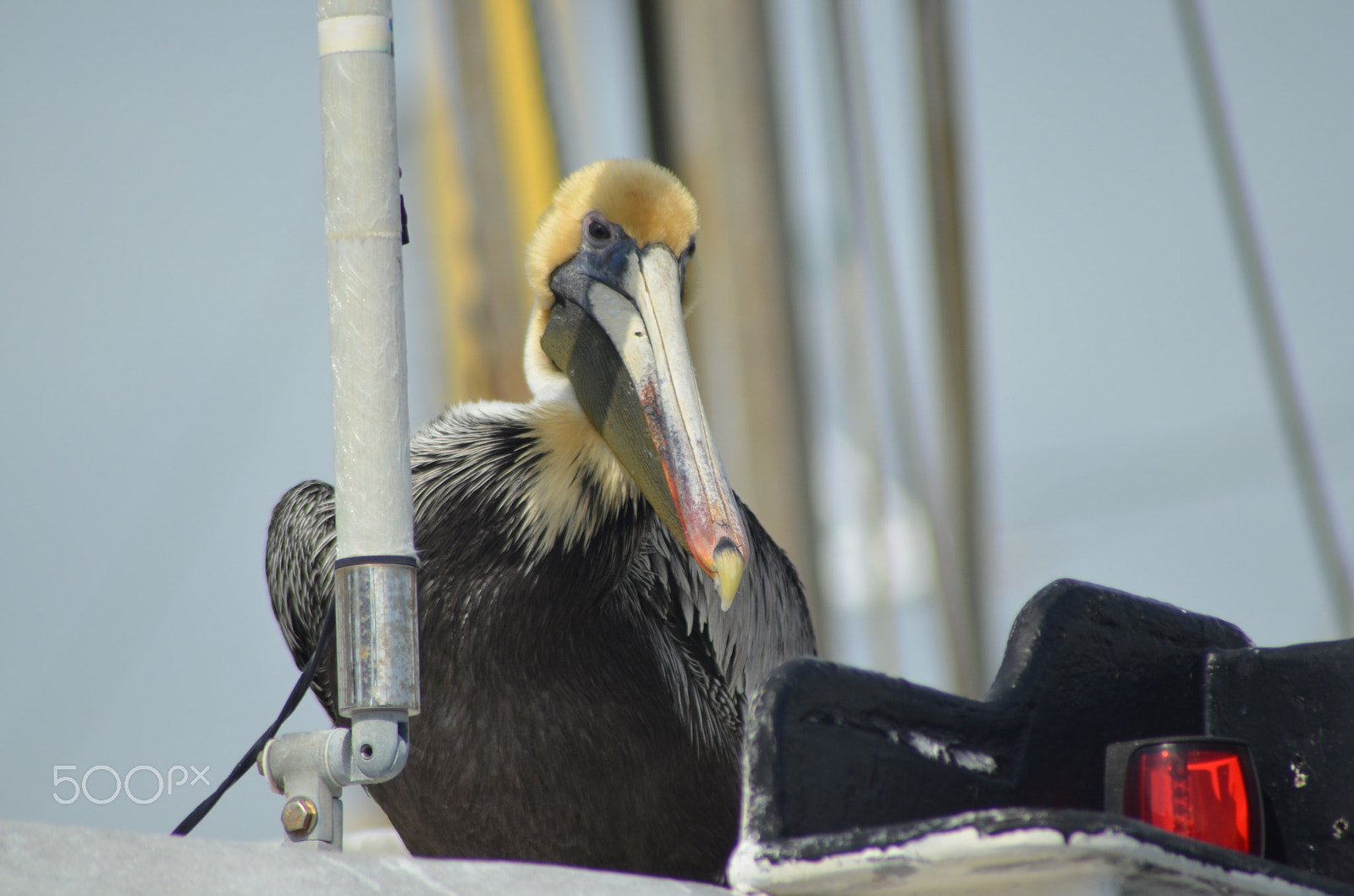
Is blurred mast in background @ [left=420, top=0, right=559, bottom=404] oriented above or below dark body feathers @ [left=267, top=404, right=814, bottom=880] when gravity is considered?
above

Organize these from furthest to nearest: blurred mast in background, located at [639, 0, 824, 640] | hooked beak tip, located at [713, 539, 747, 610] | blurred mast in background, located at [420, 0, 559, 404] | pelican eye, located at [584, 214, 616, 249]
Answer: blurred mast in background, located at [420, 0, 559, 404] < blurred mast in background, located at [639, 0, 824, 640] < pelican eye, located at [584, 214, 616, 249] < hooked beak tip, located at [713, 539, 747, 610]

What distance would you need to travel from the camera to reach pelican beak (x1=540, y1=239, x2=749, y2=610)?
193 cm

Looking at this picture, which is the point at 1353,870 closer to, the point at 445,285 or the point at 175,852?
the point at 175,852

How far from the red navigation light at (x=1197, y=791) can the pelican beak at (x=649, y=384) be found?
2.19ft

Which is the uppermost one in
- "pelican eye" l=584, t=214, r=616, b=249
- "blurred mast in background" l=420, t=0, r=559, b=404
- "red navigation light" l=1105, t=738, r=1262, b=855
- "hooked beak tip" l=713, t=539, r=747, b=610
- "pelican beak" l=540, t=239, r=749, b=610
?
"blurred mast in background" l=420, t=0, r=559, b=404

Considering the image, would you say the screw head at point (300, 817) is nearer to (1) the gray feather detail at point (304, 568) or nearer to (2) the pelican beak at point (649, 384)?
(2) the pelican beak at point (649, 384)

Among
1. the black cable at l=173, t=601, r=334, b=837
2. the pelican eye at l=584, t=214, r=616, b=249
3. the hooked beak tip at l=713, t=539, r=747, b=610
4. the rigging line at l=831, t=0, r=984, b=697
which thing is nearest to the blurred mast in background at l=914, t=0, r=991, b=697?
the rigging line at l=831, t=0, r=984, b=697

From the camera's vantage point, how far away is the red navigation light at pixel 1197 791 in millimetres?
1141

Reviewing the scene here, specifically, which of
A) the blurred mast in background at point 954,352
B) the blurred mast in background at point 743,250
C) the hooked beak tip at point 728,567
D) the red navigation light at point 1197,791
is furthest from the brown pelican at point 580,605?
the blurred mast in background at point 954,352

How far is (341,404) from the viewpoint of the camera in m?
1.27

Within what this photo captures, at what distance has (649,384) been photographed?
214 centimetres

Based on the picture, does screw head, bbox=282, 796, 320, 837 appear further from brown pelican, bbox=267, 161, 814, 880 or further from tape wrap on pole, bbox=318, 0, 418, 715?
brown pelican, bbox=267, 161, 814, 880

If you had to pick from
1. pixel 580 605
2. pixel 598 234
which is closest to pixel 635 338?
pixel 598 234

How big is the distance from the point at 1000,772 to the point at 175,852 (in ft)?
2.01
